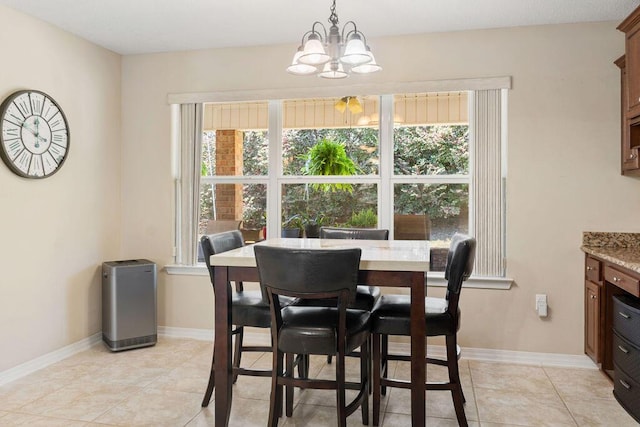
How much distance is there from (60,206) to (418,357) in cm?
290

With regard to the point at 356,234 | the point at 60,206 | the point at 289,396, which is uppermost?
the point at 60,206

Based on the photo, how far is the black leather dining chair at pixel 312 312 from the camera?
6.71ft

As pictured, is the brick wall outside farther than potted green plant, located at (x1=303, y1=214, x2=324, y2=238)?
Yes

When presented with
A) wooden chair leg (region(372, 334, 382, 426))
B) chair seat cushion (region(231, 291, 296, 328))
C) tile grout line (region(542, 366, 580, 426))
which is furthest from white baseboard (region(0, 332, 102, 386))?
tile grout line (region(542, 366, 580, 426))

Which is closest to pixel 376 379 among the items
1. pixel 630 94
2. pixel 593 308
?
pixel 593 308

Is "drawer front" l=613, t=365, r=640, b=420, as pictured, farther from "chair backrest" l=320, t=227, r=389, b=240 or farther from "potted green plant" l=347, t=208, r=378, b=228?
"potted green plant" l=347, t=208, r=378, b=228

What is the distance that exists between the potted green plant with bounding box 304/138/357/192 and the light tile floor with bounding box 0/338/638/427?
4.70ft

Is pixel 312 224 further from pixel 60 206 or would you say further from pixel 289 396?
pixel 60 206

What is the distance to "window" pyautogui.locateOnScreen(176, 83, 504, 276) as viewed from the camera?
12.0 feet

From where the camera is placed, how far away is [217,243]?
2686 millimetres

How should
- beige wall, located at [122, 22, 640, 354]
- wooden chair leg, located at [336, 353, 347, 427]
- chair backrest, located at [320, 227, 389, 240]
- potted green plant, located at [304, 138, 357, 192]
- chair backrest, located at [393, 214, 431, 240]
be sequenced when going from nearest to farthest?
wooden chair leg, located at [336, 353, 347, 427] < chair backrest, located at [320, 227, 389, 240] < beige wall, located at [122, 22, 640, 354] < chair backrest, located at [393, 214, 431, 240] < potted green plant, located at [304, 138, 357, 192]

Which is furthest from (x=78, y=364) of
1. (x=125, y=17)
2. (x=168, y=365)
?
(x=125, y=17)

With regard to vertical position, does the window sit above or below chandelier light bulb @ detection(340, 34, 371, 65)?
below

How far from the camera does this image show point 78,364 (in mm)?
3512
